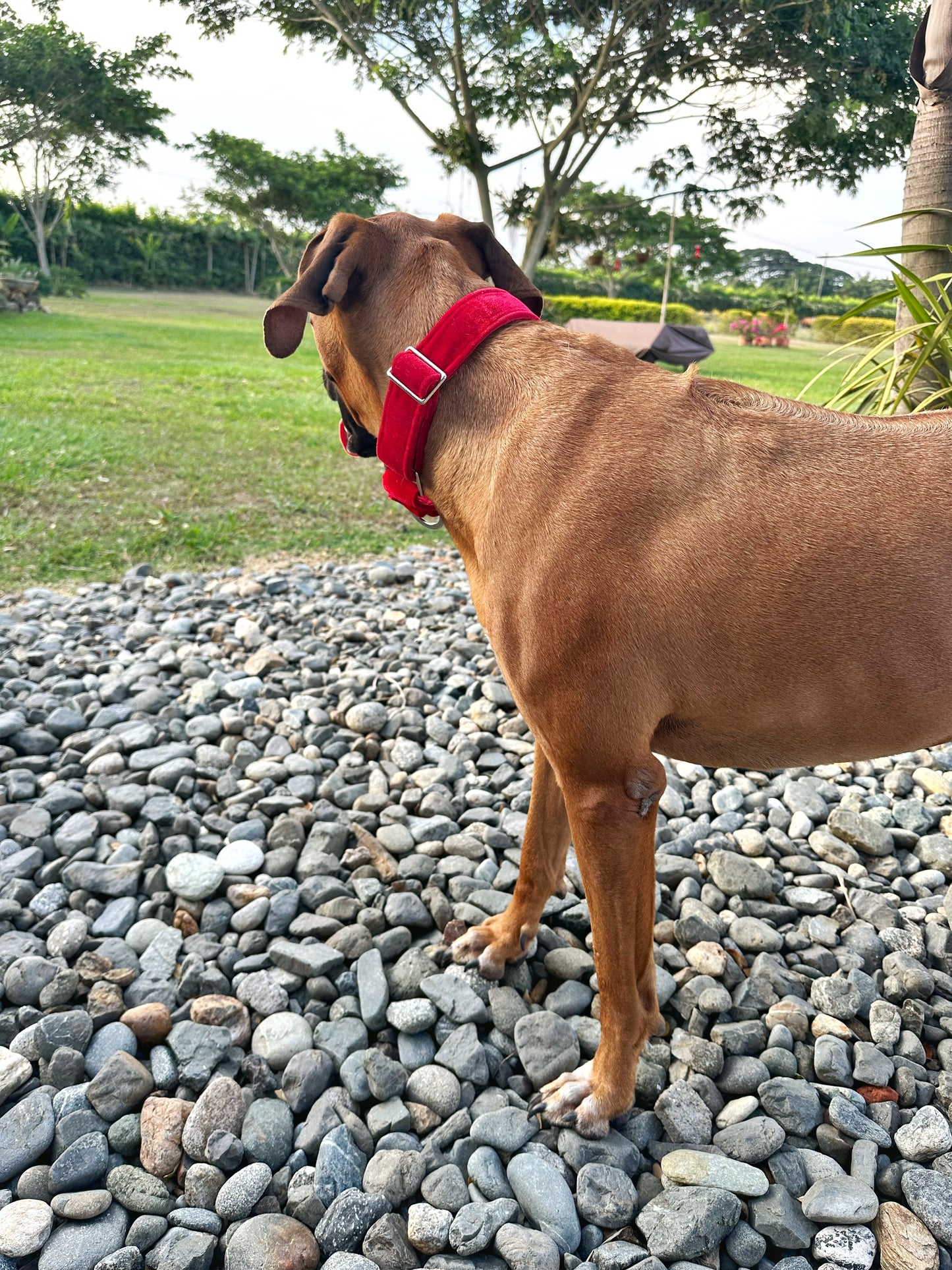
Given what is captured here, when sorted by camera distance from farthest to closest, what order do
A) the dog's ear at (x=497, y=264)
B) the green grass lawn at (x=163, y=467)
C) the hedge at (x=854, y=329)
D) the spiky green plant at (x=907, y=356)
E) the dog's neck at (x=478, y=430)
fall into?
1. the hedge at (x=854, y=329)
2. the green grass lawn at (x=163, y=467)
3. the spiky green plant at (x=907, y=356)
4. the dog's ear at (x=497, y=264)
5. the dog's neck at (x=478, y=430)

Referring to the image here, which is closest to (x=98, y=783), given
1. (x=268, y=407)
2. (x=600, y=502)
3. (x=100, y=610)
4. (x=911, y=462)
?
(x=100, y=610)

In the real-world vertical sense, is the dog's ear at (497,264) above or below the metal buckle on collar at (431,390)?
above

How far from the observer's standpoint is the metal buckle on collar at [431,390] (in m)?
1.74

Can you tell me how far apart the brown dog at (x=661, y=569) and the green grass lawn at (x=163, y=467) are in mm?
4070

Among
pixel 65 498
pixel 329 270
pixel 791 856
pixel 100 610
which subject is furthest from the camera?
pixel 65 498

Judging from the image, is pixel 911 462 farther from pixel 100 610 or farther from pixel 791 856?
pixel 100 610

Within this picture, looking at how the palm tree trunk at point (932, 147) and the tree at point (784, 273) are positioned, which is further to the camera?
the tree at point (784, 273)

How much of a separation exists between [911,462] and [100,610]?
4.13 m

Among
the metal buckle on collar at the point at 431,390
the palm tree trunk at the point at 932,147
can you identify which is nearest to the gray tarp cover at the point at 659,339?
the palm tree trunk at the point at 932,147

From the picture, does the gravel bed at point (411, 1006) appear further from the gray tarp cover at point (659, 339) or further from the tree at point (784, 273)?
the tree at point (784, 273)

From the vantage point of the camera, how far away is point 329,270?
181 cm

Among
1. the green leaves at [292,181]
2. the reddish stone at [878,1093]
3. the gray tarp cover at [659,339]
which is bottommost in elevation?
the reddish stone at [878,1093]

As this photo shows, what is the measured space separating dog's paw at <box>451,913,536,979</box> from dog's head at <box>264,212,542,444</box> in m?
1.36

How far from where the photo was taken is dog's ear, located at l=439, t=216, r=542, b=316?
204 cm
